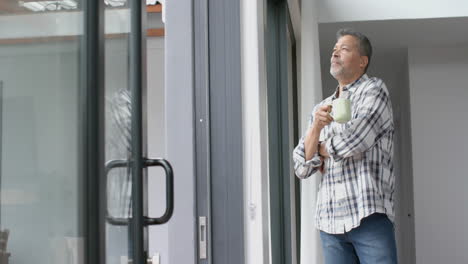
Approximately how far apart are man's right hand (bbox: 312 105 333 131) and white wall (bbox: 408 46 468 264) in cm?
490

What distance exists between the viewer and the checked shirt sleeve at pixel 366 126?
2.33 m

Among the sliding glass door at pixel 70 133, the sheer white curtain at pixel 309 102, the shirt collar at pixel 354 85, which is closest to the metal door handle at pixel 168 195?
the sliding glass door at pixel 70 133

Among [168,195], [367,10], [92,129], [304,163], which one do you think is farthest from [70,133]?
[367,10]

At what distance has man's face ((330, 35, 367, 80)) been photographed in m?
2.52

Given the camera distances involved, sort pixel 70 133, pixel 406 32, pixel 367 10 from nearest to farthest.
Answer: pixel 70 133 < pixel 367 10 < pixel 406 32

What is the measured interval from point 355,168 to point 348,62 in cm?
40

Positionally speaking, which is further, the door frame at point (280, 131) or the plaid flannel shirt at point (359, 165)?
the door frame at point (280, 131)

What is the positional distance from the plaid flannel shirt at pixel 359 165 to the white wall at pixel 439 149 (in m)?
4.82

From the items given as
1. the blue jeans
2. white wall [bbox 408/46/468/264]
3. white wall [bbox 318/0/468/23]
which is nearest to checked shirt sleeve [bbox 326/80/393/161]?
the blue jeans

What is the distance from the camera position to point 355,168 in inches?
94.5

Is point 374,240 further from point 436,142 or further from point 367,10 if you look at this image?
point 436,142

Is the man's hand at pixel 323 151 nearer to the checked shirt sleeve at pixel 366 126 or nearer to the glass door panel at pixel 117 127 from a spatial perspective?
the checked shirt sleeve at pixel 366 126

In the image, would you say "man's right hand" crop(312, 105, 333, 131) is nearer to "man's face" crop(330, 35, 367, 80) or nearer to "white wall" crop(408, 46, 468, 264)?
"man's face" crop(330, 35, 367, 80)

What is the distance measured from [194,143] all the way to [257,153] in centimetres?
24
